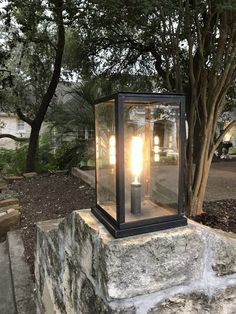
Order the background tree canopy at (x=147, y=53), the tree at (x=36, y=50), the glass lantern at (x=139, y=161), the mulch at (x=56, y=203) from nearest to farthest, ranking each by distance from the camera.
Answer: the glass lantern at (x=139, y=161), the background tree canopy at (x=147, y=53), the mulch at (x=56, y=203), the tree at (x=36, y=50)

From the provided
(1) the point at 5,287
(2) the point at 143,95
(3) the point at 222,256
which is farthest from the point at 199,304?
(1) the point at 5,287

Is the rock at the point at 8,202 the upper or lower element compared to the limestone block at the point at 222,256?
lower

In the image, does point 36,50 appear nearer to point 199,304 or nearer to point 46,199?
point 46,199

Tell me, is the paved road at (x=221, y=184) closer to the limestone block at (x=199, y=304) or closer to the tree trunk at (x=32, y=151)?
the limestone block at (x=199, y=304)

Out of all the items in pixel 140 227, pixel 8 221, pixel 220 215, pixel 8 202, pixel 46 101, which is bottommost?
pixel 8 221

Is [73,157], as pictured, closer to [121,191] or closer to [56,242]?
[56,242]

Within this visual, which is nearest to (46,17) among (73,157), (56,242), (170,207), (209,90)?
(73,157)

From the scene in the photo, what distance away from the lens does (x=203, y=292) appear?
3.59 ft

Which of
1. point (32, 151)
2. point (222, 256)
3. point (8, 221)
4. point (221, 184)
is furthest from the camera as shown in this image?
point (32, 151)

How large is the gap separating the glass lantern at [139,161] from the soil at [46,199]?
5.77 feet

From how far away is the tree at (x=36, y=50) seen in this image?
468 centimetres

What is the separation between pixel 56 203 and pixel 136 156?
10.4ft

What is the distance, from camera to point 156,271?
3.37 feet

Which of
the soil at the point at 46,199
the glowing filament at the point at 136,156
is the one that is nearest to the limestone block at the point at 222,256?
the glowing filament at the point at 136,156
